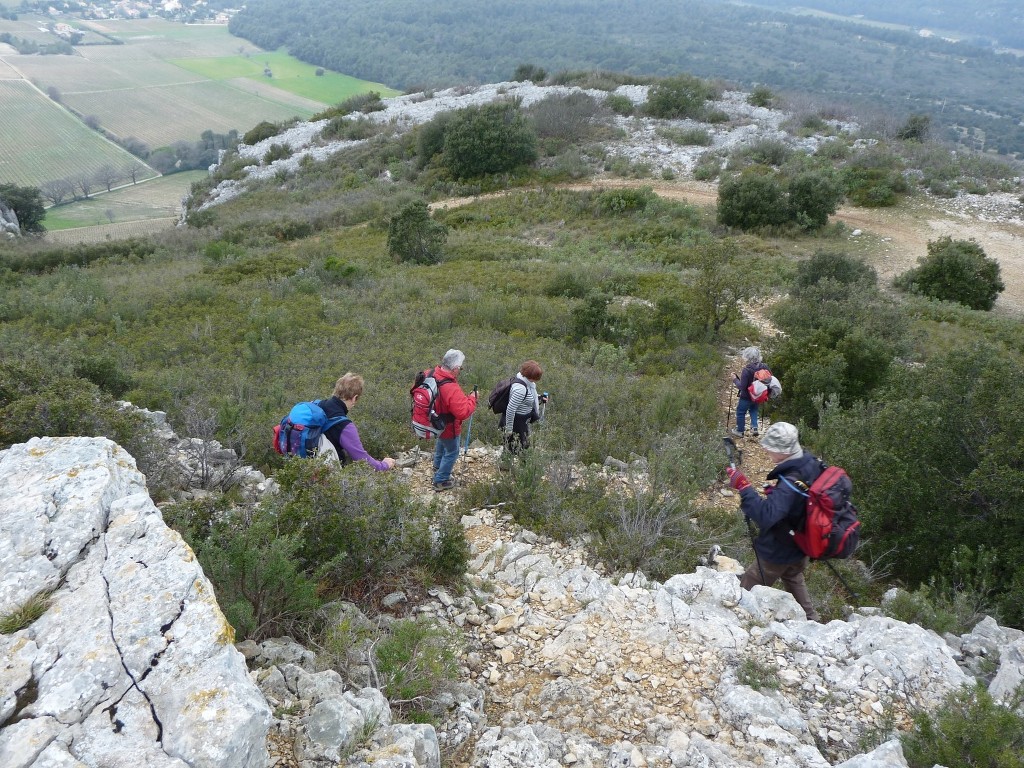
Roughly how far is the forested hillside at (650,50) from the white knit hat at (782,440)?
294 feet

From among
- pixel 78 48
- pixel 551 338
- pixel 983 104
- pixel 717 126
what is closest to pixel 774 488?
pixel 551 338

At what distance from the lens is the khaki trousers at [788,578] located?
14.5ft

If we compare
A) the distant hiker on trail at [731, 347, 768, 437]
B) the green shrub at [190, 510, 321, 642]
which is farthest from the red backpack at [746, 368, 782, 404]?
the green shrub at [190, 510, 321, 642]

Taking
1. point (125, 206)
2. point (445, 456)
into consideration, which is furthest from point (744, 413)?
point (125, 206)

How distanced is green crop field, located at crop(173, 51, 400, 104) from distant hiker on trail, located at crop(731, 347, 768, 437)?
311 ft

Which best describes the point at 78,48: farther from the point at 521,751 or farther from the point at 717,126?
the point at 521,751

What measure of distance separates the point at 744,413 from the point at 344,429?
5671mm

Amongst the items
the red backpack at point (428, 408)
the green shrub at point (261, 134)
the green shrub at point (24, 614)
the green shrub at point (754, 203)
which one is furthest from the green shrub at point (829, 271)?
the green shrub at point (261, 134)

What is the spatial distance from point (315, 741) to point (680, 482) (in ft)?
12.7

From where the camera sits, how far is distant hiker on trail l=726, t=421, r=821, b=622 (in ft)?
13.6

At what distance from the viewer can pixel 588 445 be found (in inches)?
288

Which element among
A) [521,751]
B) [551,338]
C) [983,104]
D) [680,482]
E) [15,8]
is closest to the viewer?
[521,751]

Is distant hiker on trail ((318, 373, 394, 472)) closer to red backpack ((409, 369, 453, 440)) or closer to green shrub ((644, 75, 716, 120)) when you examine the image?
red backpack ((409, 369, 453, 440))

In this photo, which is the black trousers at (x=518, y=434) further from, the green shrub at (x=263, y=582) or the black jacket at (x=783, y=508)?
the green shrub at (x=263, y=582)
